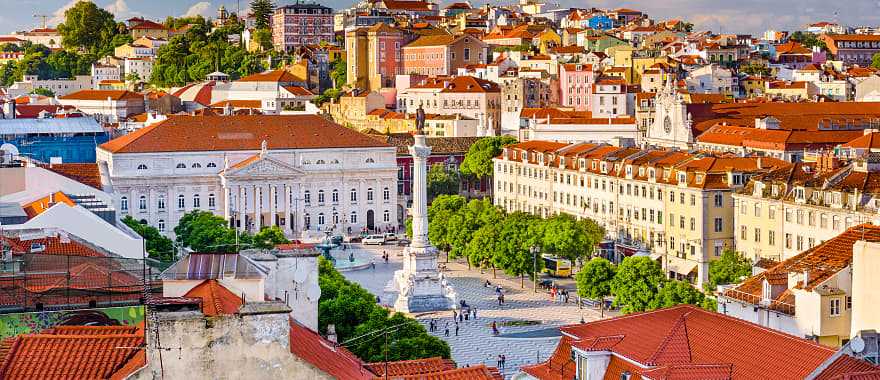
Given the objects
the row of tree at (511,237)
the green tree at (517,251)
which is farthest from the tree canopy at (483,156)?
the green tree at (517,251)

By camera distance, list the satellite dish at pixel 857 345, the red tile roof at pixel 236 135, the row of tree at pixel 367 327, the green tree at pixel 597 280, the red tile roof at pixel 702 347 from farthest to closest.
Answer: the red tile roof at pixel 236 135
the green tree at pixel 597 280
the row of tree at pixel 367 327
the red tile roof at pixel 702 347
the satellite dish at pixel 857 345

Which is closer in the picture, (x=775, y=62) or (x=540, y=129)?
(x=540, y=129)

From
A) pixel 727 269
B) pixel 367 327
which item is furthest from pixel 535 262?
pixel 367 327

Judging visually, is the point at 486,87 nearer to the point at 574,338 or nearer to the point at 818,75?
the point at 818,75

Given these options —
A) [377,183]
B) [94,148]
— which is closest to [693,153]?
[377,183]

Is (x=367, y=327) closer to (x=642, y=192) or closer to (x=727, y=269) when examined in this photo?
(x=727, y=269)

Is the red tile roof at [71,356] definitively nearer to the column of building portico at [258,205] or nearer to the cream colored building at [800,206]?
the cream colored building at [800,206]
